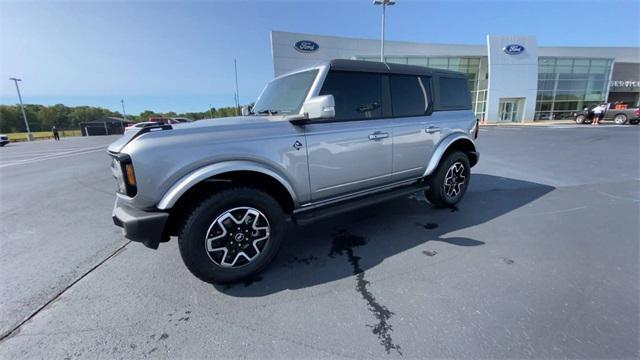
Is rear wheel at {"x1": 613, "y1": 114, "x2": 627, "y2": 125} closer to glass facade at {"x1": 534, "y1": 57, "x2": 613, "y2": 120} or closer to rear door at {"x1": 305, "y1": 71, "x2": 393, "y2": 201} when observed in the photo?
glass facade at {"x1": 534, "y1": 57, "x2": 613, "y2": 120}

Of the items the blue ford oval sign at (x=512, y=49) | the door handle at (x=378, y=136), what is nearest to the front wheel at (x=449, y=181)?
the door handle at (x=378, y=136)

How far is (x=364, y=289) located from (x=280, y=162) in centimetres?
142

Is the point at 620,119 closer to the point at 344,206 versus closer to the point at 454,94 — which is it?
the point at 454,94

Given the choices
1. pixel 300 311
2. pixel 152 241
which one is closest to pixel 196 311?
pixel 152 241

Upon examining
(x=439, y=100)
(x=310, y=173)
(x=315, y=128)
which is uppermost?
(x=439, y=100)

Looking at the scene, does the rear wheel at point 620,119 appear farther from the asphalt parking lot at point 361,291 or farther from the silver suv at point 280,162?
the silver suv at point 280,162

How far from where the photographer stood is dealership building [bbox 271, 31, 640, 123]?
2677 cm

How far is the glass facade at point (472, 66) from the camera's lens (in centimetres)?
2783

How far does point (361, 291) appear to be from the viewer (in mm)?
2303

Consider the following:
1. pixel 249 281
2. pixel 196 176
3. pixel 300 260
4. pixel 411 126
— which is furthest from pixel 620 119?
pixel 196 176

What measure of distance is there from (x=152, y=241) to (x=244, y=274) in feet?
2.75

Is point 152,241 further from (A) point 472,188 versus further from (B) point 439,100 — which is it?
(A) point 472,188

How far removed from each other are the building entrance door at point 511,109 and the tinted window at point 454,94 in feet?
103

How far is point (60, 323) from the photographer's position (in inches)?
80.4
